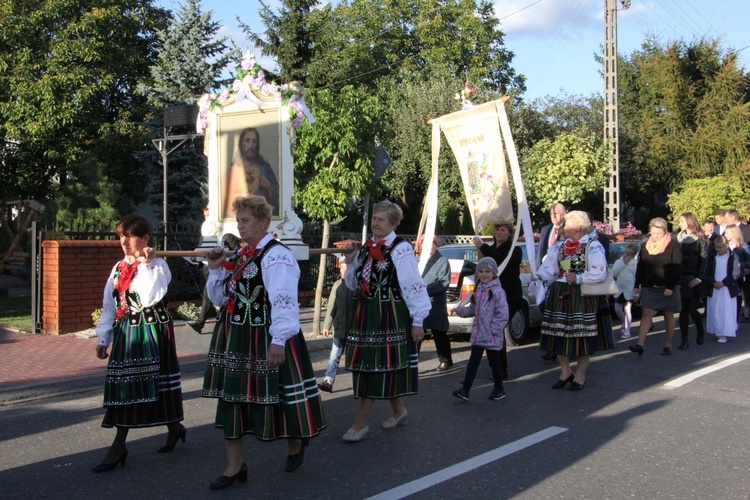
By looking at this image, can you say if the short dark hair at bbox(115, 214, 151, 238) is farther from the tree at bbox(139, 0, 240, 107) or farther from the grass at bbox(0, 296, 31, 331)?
the tree at bbox(139, 0, 240, 107)

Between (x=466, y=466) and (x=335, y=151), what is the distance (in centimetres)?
683

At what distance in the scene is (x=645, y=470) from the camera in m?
4.96

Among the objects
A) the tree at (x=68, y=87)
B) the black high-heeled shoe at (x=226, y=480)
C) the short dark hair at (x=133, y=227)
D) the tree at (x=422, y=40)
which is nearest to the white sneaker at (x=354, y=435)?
the black high-heeled shoe at (x=226, y=480)

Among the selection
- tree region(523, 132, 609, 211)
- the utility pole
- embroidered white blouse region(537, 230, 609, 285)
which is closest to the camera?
embroidered white blouse region(537, 230, 609, 285)

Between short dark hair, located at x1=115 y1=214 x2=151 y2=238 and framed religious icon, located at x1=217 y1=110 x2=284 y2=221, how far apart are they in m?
5.08

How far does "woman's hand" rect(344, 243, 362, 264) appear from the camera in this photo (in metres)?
5.71

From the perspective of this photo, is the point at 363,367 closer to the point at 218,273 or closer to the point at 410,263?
the point at 410,263

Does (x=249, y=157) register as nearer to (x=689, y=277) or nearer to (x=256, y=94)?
(x=256, y=94)

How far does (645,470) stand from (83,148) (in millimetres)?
24073

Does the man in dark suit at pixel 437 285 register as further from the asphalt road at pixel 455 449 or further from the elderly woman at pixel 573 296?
the elderly woman at pixel 573 296

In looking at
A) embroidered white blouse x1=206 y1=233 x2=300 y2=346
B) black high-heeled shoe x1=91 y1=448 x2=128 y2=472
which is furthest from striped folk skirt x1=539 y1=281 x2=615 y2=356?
black high-heeled shoe x1=91 y1=448 x2=128 y2=472

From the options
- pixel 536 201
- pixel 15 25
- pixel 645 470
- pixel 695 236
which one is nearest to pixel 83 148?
pixel 15 25

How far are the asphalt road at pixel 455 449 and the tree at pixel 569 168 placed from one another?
1942 centimetres

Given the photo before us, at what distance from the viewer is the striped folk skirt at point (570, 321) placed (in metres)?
7.43
